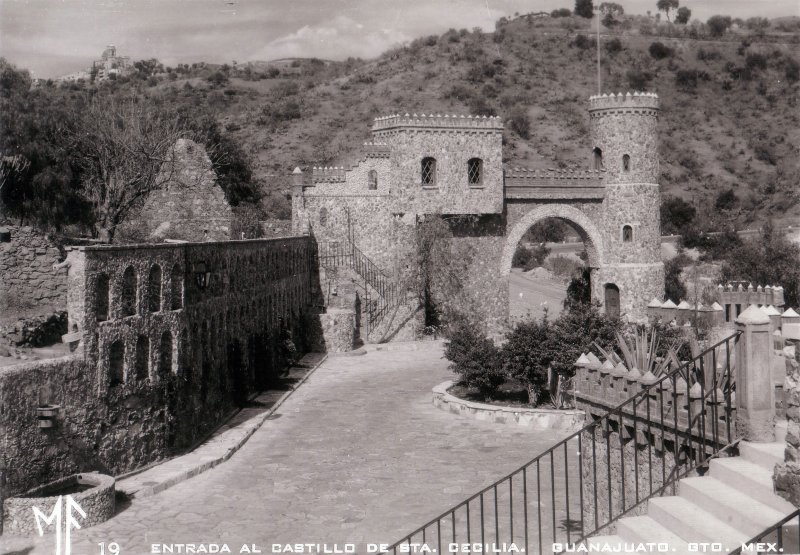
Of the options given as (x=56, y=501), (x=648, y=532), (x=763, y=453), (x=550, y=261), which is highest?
(x=550, y=261)

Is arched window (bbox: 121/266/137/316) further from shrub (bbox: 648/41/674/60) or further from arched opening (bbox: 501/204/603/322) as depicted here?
shrub (bbox: 648/41/674/60)

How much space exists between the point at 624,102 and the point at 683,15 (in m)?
76.6

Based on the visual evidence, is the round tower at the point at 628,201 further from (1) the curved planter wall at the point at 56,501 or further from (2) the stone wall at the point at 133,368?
(1) the curved planter wall at the point at 56,501

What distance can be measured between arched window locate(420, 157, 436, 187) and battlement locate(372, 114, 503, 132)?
1.22m

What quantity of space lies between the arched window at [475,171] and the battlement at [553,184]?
1498mm

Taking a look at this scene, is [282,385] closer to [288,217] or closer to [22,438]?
[22,438]

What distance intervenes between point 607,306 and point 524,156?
2829 cm

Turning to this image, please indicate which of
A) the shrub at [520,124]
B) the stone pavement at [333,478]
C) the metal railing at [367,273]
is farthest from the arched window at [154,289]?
the shrub at [520,124]

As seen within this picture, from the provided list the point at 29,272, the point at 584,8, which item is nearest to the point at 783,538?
the point at 29,272

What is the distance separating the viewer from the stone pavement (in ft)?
43.6

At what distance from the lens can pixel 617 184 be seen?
3784 cm

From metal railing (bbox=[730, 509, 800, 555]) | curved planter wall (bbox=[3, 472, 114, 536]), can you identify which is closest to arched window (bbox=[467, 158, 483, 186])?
curved planter wall (bbox=[3, 472, 114, 536])

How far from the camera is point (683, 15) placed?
10700 cm

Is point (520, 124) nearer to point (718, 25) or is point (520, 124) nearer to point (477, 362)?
point (718, 25)
